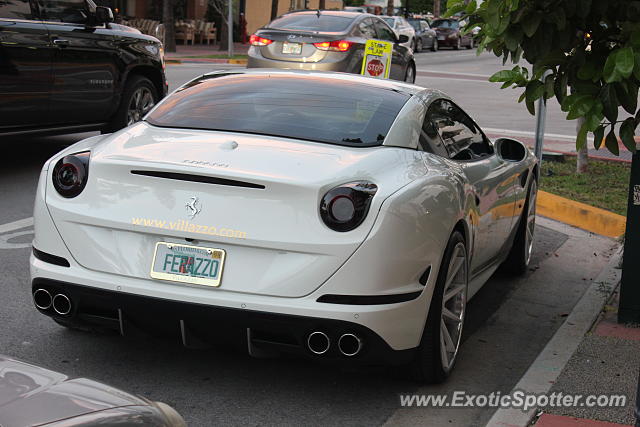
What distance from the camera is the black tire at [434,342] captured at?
4793 mm

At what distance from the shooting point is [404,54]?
68.0ft

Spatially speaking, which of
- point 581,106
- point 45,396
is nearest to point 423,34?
point 581,106

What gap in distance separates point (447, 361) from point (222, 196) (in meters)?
1.50

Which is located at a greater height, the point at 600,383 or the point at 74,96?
the point at 74,96

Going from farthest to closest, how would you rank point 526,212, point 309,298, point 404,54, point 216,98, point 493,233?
point 404,54 → point 526,212 → point 493,233 → point 216,98 → point 309,298

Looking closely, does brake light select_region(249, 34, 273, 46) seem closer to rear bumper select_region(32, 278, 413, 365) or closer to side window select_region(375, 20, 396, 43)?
side window select_region(375, 20, 396, 43)

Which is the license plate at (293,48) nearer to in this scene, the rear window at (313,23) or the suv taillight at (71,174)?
the rear window at (313,23)

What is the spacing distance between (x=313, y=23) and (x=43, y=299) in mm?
13100

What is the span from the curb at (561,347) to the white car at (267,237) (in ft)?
1.43

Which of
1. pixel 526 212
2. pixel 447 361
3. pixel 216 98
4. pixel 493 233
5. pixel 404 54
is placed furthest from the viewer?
pixel 404 54

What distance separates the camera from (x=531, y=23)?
4.41 m

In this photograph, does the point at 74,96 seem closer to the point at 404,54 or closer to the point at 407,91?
the point at 407,91

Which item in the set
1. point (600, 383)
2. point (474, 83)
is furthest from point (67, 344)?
point (474, 83)

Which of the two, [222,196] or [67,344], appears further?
[67,344]
